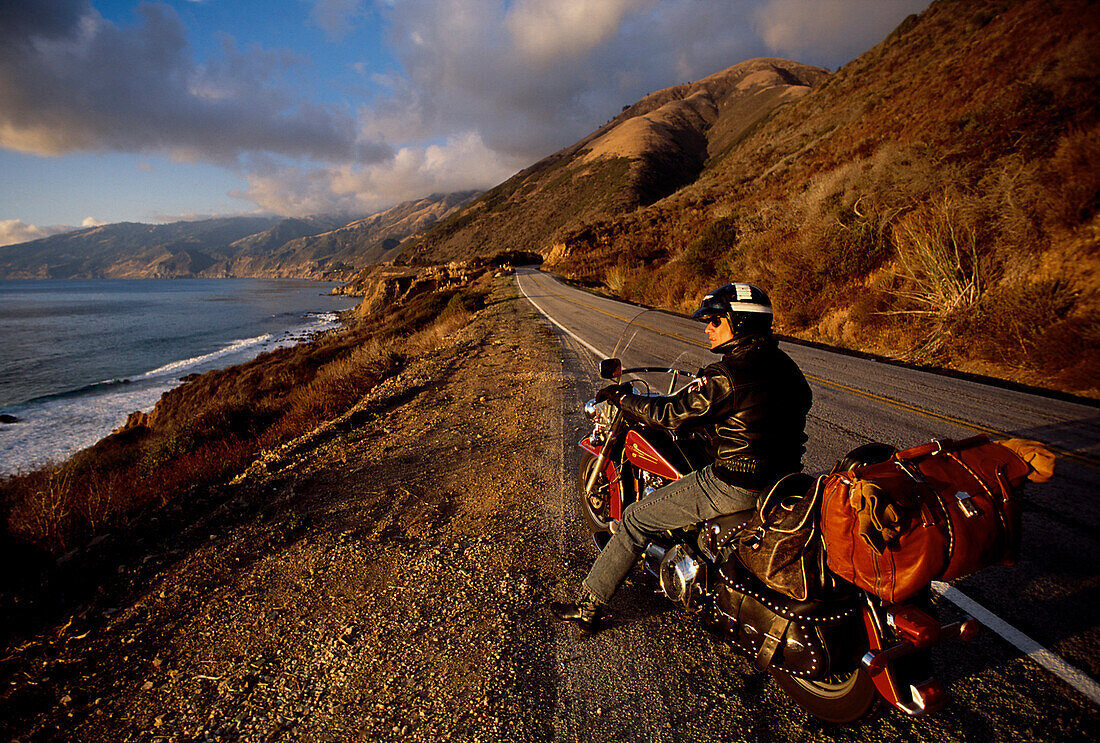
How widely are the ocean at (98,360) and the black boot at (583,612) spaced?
63.9ft

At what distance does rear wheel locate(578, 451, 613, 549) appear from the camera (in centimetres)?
362

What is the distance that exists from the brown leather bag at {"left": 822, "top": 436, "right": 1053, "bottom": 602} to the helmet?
0.92 m

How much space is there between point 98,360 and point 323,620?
135 ft

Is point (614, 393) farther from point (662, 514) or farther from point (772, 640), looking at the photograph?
point (772, 640)

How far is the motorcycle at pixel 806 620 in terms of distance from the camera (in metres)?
1.85

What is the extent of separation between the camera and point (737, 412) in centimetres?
234

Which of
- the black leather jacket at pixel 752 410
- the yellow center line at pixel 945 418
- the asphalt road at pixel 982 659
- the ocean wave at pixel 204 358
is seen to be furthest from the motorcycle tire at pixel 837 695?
the ocean wave at pixel 204 358

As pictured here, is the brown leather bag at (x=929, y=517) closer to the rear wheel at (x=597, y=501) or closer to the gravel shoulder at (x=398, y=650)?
→ the gravel shoulder at (x=398, y=650)

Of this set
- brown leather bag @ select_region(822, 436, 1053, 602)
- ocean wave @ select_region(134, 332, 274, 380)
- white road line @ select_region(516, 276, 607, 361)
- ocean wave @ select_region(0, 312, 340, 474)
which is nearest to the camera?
brown leather bag @ select_region(822, 436, 1053, 602)

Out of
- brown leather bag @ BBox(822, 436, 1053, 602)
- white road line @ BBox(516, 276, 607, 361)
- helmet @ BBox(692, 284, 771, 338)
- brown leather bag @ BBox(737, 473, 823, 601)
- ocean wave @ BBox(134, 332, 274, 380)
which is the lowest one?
ocean wave @ BBox(134, 332, 274, 380)

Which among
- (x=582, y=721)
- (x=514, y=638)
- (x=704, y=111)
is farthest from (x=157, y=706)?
(x=704, y=111)

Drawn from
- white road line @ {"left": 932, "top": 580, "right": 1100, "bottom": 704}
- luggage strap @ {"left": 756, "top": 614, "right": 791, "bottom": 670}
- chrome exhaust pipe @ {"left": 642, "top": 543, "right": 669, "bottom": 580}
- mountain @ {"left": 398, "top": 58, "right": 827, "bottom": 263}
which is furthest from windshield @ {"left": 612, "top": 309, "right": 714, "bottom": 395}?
mountain @ {"left": 398, "top": 58, "right": 827, "bottom": 263}

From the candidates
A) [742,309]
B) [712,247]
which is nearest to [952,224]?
[712,247]

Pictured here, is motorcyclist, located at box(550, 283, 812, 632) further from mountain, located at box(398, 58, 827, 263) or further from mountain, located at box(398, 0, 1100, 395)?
mountain, located at box(398, 58, 827, 263)
